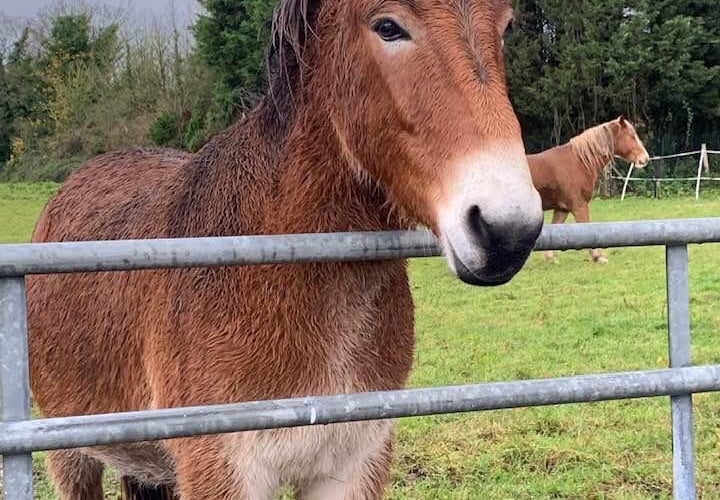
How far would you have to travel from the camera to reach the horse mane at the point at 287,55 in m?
2.33

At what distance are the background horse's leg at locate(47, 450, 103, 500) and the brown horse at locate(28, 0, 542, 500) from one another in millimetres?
855

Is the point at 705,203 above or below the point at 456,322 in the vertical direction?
below

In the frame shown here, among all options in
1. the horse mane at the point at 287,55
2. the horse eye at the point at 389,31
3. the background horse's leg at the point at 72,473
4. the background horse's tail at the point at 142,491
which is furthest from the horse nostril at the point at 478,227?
the background horse's leg at the point at 72,473

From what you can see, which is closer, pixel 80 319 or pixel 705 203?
pixel 80 319

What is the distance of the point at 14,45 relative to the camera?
3988cm

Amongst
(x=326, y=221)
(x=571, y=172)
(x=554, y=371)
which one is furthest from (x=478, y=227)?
(x=571, y=172)

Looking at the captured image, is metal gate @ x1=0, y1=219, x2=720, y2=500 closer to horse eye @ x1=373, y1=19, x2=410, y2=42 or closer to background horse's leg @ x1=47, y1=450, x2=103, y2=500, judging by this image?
horse eye @ x1=373, y1=19, x2=410, y2=42

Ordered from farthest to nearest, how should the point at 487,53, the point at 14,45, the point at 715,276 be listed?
1. the point at 14,45
2. the point at 715,276
3. the point at 487,53

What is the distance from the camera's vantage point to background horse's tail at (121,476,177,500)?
362 centimetres

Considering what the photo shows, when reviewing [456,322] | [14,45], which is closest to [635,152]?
[456,322]

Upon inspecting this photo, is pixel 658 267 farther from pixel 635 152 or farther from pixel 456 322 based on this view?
pixel 635 152

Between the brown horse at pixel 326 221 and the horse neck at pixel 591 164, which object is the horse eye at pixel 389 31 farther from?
the horse neck at pixel 591 164

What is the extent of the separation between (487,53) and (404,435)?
3361 millimetres

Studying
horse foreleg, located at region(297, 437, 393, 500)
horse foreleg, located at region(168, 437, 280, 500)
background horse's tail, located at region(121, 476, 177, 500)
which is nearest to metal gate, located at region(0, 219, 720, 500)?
horse foreleg, located at region(168, 437, 280, 500)
